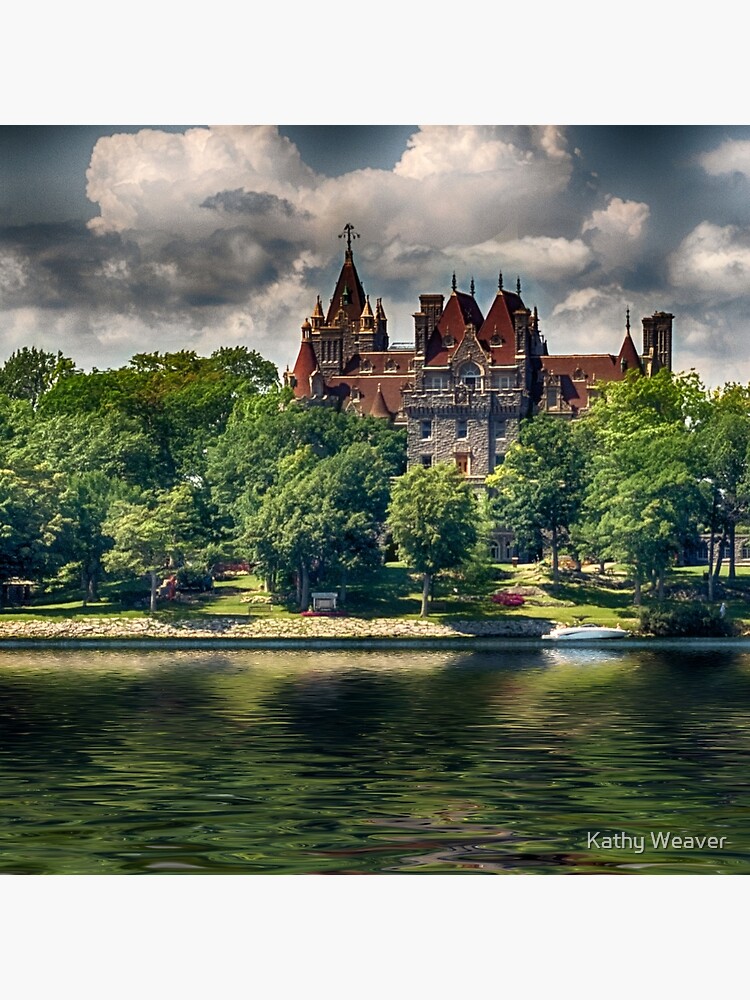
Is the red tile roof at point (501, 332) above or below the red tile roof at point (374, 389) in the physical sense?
above

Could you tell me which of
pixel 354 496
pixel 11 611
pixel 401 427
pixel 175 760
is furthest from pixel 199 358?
pixel 175 760

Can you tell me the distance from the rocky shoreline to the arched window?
1845 centimetres

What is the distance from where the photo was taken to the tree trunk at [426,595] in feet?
151

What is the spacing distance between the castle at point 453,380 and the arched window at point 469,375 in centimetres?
4

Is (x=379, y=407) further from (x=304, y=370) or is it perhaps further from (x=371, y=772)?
(x=371, y=772)

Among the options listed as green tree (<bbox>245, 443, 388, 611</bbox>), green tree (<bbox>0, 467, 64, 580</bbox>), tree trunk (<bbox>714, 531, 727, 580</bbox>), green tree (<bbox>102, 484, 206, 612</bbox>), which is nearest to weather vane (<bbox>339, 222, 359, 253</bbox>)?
green tree (<bbox>245, 443, 388, 611</bbox>)

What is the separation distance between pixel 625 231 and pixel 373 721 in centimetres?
1836

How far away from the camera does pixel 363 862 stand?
42.3 ft

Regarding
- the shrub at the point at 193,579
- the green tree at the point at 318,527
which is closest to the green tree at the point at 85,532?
the shrub at the point at 193,579

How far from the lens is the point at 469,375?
203 feet

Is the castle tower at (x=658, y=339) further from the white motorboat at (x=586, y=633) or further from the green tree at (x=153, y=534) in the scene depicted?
the green tree at (x=153, y=534)

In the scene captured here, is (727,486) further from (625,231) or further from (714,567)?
(625,231)

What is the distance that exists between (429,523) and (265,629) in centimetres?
637

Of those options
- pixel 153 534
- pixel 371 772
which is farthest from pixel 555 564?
pixel 371 772
